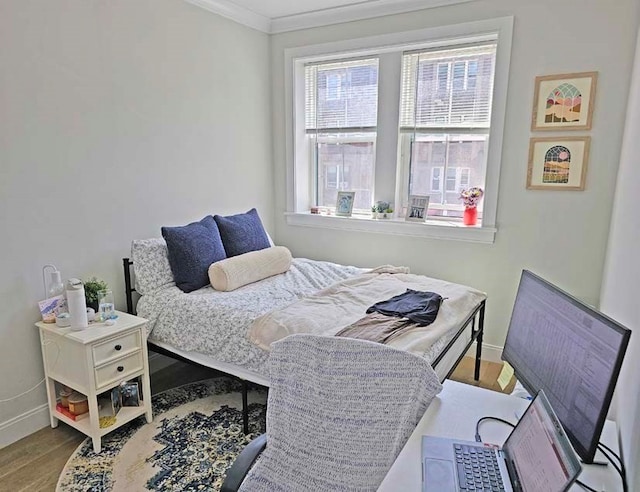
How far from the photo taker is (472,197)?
10.7 ft

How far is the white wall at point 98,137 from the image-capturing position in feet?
7.50

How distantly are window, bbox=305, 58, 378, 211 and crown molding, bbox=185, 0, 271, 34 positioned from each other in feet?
1.67

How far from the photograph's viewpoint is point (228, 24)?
347 cm

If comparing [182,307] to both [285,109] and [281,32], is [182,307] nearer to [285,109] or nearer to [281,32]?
[285,109]

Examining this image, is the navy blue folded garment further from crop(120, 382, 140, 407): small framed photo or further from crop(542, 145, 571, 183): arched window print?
crop(120, 382, 140, 407): small framed photo

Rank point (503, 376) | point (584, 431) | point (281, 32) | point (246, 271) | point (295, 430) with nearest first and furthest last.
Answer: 1. point (584, 431)
2. point (295, 430)
3. point (503, 376)
4. point (246, 271)
5. point (281, 32)

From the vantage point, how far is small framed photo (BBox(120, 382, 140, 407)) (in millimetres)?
2422

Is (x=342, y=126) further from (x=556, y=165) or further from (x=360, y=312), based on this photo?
(x=360, y=312)

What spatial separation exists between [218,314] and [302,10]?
8.60 ft

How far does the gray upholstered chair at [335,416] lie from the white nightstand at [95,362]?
1.22m

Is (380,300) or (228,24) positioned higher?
(228,24)

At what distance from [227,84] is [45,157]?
5.30 ft

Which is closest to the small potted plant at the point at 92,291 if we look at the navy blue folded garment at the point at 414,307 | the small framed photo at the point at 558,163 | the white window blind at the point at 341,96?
the navy blue folded garment at the point at 414,307

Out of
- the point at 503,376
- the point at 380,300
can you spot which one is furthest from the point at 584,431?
the point at 380,300
